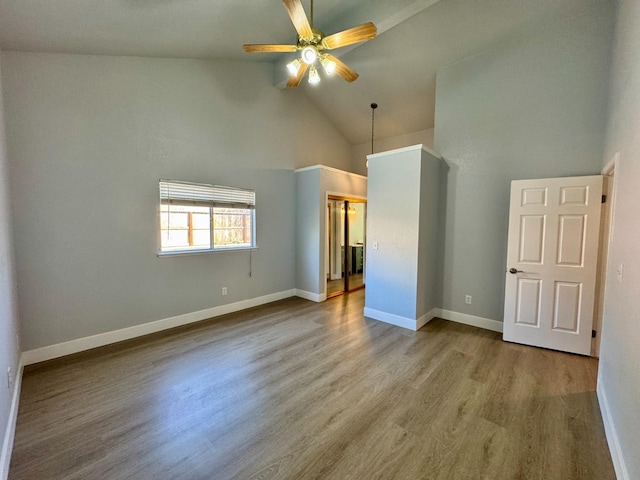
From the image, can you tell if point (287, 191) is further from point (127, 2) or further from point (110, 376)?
point (110, 376)

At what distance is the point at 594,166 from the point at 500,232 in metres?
1.15

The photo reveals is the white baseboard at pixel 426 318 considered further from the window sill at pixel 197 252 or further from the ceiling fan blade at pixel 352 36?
the ceiling fan blade at pixel 352 36

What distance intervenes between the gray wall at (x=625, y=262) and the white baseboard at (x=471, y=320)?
1355 mm

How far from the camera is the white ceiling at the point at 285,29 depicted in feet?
7.59

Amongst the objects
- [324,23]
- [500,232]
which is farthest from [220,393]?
[324,23]

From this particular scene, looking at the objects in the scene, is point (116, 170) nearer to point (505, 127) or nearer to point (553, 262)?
point (505, 127)

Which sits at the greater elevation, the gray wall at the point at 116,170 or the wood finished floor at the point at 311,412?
the gray wall at the point at 116,170

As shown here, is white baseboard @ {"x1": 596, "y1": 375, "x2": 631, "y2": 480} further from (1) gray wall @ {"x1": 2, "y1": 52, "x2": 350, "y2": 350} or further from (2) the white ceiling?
(1) gray wall @ {"x1": 2, "y1": 52, "x2": 350, "y2": 350}

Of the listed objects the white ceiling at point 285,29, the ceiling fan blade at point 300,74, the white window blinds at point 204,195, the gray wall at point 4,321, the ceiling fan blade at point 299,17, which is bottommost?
the gray wall at point 4,321

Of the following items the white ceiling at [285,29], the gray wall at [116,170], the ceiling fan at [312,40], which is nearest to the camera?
the ceiling fan at [312,40]

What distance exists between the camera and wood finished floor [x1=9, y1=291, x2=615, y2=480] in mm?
1651

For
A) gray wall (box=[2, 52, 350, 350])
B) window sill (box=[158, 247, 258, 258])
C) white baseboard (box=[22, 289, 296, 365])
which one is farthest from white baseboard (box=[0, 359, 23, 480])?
window sill (box=[158, 247, 258, 258])

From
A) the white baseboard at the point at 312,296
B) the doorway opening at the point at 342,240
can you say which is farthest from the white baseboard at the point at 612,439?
the doorway opening at the point at 342,240

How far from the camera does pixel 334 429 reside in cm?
193
